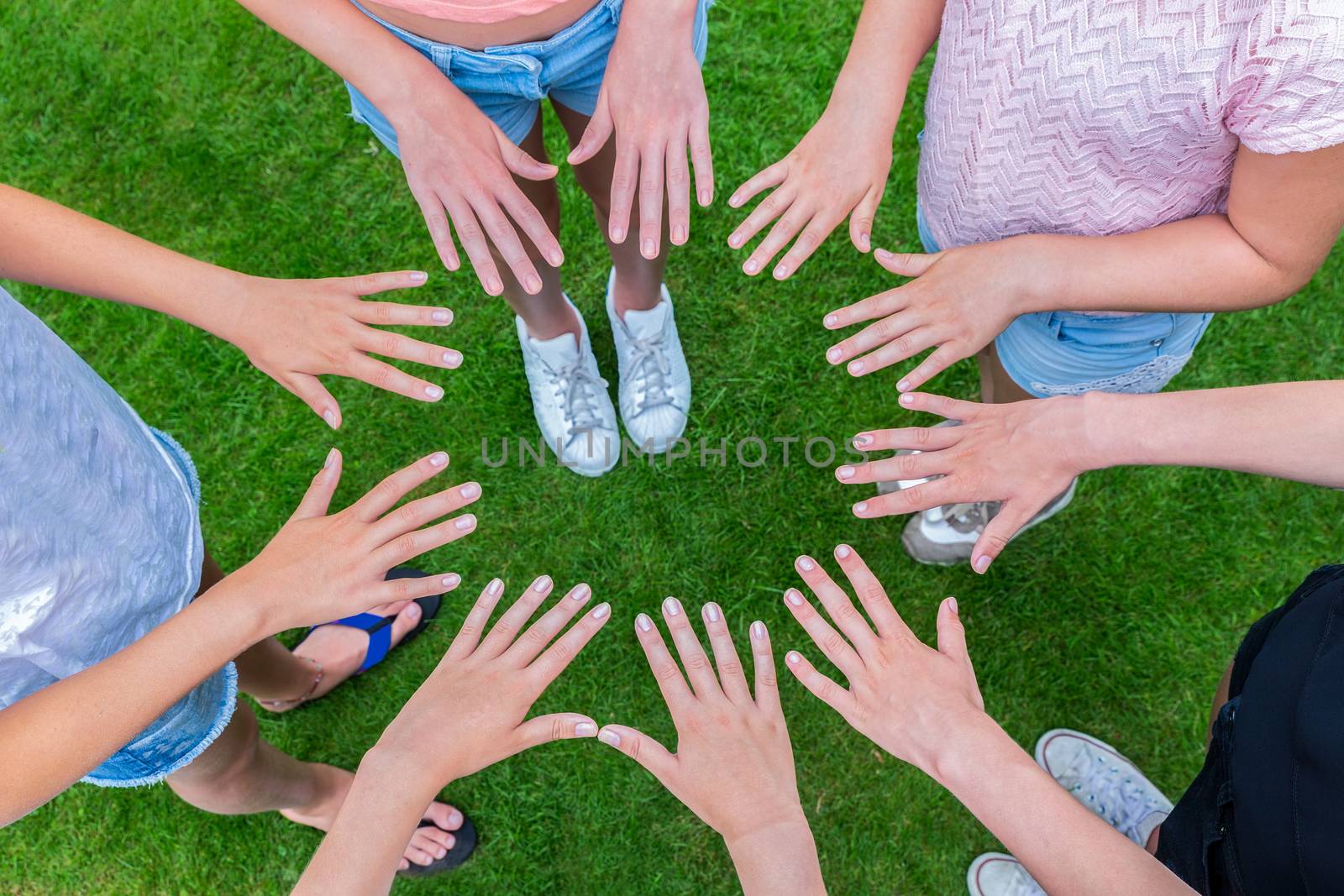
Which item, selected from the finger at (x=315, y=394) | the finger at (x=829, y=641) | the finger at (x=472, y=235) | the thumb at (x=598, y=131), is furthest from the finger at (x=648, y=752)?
the thumb at (x=598, y=131)

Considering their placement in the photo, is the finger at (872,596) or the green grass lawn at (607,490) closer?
the finger at (872,596)

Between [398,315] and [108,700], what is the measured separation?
2.56ft

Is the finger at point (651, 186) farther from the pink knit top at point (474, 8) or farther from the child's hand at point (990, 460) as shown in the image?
the child's hand at point (990, 460)

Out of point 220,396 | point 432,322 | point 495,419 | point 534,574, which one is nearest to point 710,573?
point 534,574

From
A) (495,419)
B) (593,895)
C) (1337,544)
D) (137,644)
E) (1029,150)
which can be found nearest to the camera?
(137,644)

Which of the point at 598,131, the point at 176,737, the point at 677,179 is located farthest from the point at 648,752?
the point at 598,131

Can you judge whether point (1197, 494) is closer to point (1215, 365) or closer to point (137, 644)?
point (1215, 365)

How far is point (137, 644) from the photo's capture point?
134 centimetres

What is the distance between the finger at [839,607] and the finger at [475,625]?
1.95ft

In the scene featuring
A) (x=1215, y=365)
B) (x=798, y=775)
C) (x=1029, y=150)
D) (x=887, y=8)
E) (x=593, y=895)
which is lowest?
(x=593, y=895)

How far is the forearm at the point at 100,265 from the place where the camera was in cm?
148

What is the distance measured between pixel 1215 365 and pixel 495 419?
238 centimetres

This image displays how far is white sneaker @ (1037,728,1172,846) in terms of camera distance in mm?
2350

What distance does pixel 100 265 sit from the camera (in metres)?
1.53
